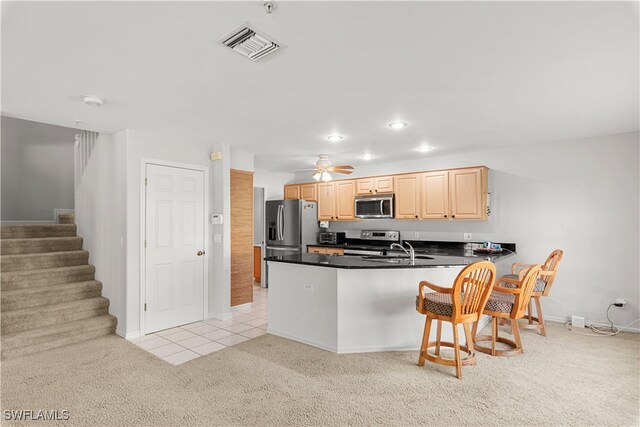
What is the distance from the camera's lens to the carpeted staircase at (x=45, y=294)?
11.8 feet

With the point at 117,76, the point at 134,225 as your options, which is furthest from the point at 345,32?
the point at 134,225

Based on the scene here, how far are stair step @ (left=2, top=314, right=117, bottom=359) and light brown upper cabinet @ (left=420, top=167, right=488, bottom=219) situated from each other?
15.3 ft

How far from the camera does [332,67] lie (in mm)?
2408

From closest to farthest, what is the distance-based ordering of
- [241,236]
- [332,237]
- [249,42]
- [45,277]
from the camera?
[249,42], [45,277], [241,236], [332,237]

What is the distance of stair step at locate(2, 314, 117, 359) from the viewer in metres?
3.41

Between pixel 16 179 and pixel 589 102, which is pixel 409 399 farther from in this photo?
pixel 16 179

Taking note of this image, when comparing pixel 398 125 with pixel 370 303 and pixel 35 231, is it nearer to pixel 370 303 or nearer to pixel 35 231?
pixel 370 303

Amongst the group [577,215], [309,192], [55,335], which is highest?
[309,192]

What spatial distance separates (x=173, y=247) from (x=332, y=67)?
314 cm

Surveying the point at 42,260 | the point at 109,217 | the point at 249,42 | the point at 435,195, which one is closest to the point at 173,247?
the point at 109,217

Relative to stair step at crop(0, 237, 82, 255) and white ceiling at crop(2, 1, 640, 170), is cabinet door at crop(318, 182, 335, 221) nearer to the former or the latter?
white ceiling at crop(2, 1, 640, 170)

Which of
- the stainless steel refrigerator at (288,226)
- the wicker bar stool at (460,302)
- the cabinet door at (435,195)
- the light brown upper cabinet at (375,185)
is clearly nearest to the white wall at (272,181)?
the stainless steel refrigerator at (288,226)

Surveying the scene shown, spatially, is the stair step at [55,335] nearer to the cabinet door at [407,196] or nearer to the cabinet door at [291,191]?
the cabinet door at [291,191]

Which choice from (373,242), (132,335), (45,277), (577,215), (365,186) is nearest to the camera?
(132,335)
